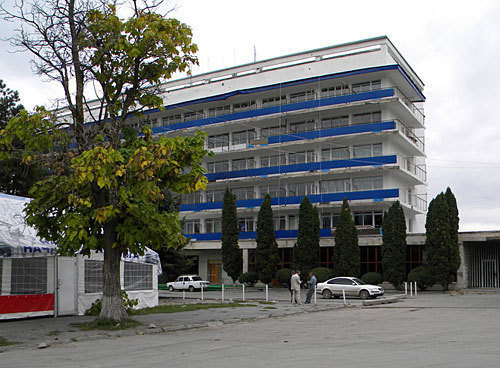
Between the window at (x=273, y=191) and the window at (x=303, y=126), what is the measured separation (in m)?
6.34

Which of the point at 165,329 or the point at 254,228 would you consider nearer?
the point at 165,329

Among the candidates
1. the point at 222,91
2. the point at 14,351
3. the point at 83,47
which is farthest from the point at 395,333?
the point at 222,91

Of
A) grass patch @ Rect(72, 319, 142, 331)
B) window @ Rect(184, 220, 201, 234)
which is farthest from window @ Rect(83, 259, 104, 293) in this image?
window @ Rect(184, 220, 201, 234)

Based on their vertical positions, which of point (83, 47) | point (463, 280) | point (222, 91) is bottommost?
point (463, 280)

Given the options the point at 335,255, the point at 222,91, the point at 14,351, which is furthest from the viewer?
the point at 222,91

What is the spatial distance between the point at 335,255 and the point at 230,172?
18.2 metres

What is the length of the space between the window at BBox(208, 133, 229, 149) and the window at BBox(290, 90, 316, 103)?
8.96m

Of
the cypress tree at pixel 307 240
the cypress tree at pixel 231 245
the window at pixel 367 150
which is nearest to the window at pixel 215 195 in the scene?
the cypress tree at pixel 231 245

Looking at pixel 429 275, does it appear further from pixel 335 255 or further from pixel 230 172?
pixel 230 172

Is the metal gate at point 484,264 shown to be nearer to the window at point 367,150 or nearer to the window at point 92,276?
the window at point 367,150

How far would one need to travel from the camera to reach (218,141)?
215ft

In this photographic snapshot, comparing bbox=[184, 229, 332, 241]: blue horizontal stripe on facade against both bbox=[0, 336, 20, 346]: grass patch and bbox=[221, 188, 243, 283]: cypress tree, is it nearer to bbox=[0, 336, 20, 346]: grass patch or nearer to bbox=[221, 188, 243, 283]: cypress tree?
bbox=[221, 188, 243, 283]: cypress tree

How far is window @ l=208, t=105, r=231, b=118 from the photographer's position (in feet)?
216

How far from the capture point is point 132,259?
84.2 feet
